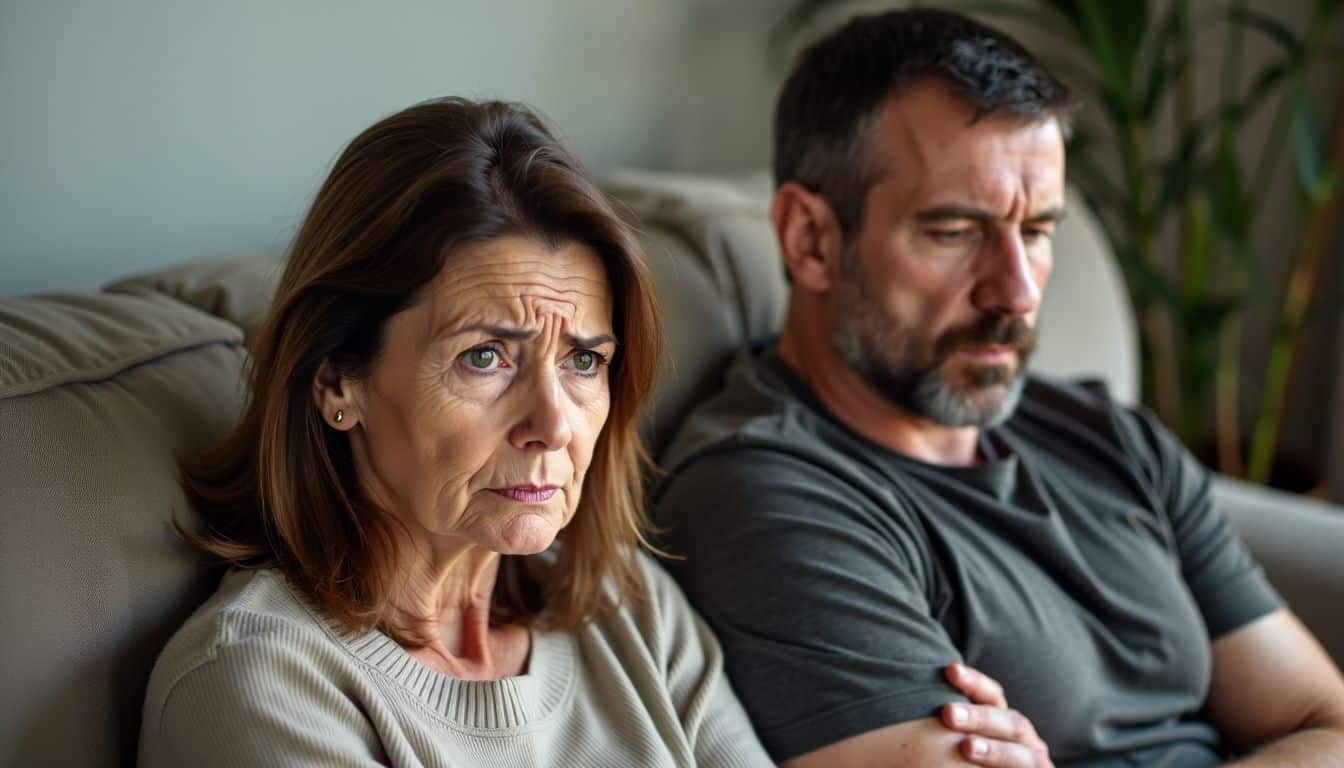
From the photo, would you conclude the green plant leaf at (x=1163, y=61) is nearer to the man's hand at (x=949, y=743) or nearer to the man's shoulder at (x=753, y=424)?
the man's shoulder at (x=753, y=424)

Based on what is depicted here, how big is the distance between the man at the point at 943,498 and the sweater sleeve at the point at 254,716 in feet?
1.50

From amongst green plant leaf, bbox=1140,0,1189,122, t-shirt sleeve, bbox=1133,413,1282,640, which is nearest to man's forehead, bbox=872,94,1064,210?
t-shirt sleeve, bbox=1133,413,1282,640

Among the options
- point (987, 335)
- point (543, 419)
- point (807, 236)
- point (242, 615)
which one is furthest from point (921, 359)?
point (242, 615)

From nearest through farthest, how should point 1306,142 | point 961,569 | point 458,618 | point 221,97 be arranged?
1. point 458,618
2. point 961,569
3. point 221,97
4. point 1306,142

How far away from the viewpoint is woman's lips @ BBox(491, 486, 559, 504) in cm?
100

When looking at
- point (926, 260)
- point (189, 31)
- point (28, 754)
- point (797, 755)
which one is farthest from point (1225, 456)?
point (28, 754)

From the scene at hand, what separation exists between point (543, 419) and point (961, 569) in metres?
0.56

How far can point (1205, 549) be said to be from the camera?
5.24 ft

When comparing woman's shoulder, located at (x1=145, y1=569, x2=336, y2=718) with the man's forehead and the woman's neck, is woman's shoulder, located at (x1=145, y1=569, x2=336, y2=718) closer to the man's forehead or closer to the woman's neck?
the woman's neck

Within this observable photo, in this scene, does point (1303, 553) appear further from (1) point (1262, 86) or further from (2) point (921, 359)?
(1) point (1262, 86)

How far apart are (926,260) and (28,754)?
3.33 ft

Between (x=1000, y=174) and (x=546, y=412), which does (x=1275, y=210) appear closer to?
(x=1000, y=174)

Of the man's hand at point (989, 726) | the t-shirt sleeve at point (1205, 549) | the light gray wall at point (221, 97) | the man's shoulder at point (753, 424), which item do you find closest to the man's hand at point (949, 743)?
the man's hand at point (989, 726)

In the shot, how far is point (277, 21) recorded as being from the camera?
1465mm
